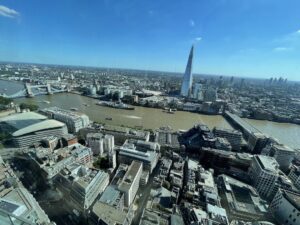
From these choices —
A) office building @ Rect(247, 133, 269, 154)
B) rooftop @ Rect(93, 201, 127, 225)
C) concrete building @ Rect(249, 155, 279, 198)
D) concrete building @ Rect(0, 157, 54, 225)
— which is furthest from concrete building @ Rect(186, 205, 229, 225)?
office building @ Rect(247, 133, 269, 154)

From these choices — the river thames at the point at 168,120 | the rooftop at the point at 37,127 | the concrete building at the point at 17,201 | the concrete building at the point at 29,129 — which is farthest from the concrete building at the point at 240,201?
the rooftop at the point at 37,127

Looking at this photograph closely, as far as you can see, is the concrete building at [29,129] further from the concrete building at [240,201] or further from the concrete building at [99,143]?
the concrete building at [240,201]

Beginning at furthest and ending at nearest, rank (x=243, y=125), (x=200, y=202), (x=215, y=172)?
(x=243, y=125) → (x=215, y=172) → (x=200, y=202)

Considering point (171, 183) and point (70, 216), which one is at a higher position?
point (171, 183)

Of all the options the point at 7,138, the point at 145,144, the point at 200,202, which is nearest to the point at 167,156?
the point at 145,144

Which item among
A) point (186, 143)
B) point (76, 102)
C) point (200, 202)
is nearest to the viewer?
point (200, 202)

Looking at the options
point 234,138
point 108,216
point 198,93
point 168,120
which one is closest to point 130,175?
point 108,216

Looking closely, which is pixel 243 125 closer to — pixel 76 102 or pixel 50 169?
pixel 50 169
